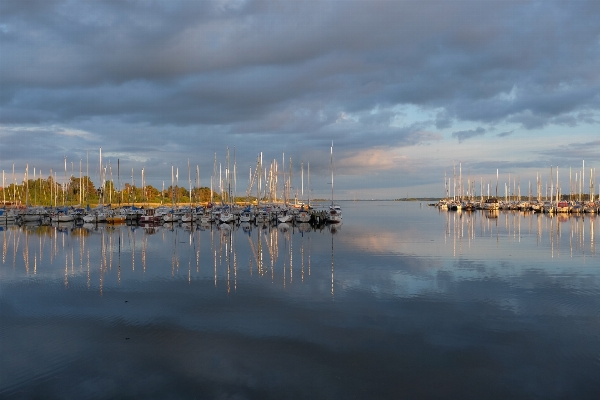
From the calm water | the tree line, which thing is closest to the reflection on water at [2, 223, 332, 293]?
the calm water

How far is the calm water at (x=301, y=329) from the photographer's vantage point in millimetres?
11109

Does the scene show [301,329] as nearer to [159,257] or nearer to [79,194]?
[159,257]

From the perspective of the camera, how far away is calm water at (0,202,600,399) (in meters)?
11.1

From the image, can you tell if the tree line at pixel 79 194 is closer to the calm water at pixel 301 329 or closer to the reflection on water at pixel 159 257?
the reflection on water at pixel 159 257

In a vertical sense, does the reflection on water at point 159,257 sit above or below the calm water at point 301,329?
below

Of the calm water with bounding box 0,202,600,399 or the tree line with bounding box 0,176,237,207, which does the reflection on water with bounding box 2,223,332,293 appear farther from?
the tree line with bounding box 0,176,237,207

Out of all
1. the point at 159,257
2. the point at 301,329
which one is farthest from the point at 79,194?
the point at 301,329

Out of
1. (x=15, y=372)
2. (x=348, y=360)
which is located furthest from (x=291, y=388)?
(x=15, y=372)

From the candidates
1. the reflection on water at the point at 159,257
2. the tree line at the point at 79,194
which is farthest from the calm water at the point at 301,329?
the tree line at the point at 79,194

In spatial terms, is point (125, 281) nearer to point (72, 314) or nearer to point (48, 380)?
point (72, 314)

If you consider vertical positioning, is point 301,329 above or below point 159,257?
above

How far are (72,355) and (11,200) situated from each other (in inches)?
5184

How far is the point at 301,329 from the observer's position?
50.8ft

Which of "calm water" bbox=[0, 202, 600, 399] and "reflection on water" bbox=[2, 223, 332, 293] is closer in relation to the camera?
"calm water" bbox=[0, 202, 600, 399]
